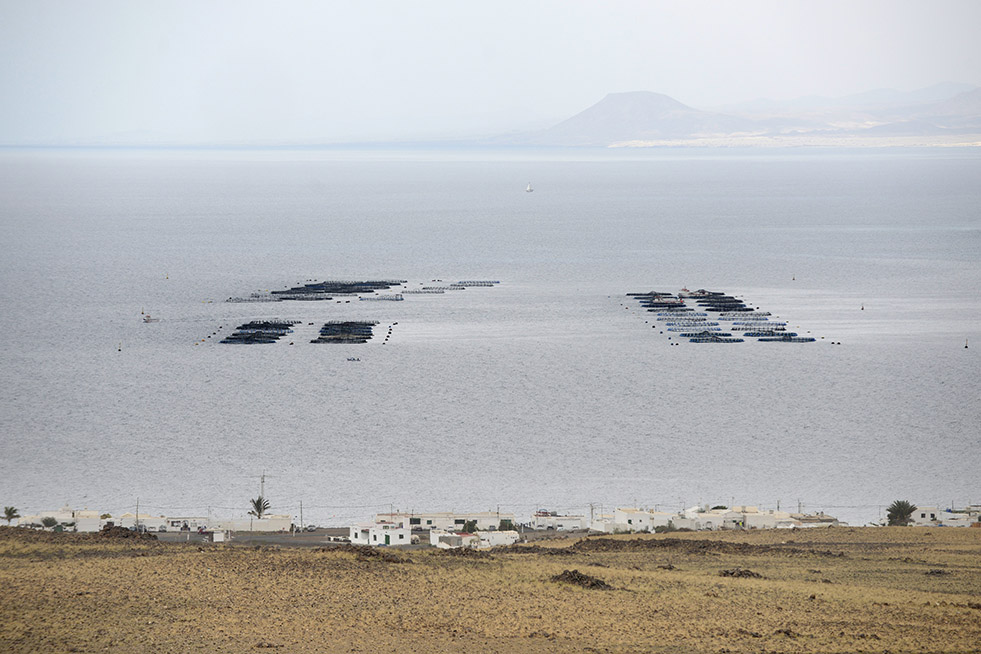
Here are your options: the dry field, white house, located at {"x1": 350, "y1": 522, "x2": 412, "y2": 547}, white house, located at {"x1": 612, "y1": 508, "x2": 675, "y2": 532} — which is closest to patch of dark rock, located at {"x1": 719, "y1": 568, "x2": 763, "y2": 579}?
the dry field

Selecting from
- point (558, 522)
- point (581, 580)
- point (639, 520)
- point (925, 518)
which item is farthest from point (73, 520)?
point (925, 518)

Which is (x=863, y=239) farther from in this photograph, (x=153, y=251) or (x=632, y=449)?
(x=632, y=449)

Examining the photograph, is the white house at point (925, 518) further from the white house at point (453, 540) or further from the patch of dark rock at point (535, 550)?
the white house at point (453, 540)

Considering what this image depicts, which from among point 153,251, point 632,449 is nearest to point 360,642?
point 632,449

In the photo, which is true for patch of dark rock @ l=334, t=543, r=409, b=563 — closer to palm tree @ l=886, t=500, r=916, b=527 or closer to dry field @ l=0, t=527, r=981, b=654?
dry field @ l=0, t=527, r=981, b=654

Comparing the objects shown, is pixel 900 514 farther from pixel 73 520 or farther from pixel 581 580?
pixel 73 520
